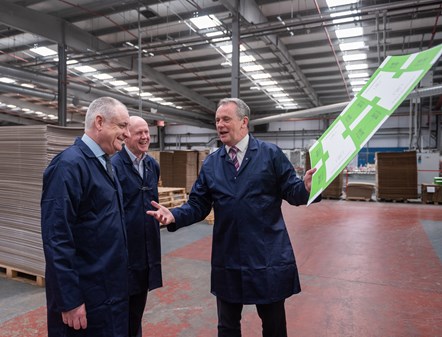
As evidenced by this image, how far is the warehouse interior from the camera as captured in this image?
150 inches

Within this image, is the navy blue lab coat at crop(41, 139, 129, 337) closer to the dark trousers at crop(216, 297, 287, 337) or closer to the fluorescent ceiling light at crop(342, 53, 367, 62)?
the dark trousers at crop(216, 297, 287, 337)

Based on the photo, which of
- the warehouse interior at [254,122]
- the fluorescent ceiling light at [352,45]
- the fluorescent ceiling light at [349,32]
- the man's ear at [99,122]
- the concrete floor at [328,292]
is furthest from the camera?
the fluorescent ceiling light at [352,45]

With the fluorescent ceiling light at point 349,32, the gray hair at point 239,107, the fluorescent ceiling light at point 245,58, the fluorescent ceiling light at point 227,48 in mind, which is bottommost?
the gray hair at point 239,107

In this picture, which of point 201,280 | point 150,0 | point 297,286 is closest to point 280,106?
point 150,0

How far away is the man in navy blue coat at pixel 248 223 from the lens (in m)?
2.08

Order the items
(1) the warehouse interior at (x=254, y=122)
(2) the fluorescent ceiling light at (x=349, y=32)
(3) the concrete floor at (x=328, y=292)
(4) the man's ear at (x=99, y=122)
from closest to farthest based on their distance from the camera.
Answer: (4) the man's ear at (x=99, y=122) → (3) the concrete floor at (x=328, y=292) → (1) the warehouse interior at (x=254, y=122) → (2) the fluorescent ceiling light at (x=349, y=32)

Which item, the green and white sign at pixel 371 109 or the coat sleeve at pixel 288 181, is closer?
the green and white sign at pixel 371 109

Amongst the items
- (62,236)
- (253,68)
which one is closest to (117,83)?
(253,68)

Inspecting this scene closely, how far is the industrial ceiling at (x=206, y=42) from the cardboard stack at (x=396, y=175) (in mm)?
3601

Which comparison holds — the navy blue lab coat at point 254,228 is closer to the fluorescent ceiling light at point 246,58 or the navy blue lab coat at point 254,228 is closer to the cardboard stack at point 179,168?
the cardboard stack at point 179,168

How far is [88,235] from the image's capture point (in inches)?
70.6

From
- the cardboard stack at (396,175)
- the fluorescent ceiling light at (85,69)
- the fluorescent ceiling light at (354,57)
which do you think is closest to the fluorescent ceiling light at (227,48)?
the fluorescent ceiling light at (354,57)

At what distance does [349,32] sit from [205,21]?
4.27 meters

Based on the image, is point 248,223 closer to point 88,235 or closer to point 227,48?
point 88,235
